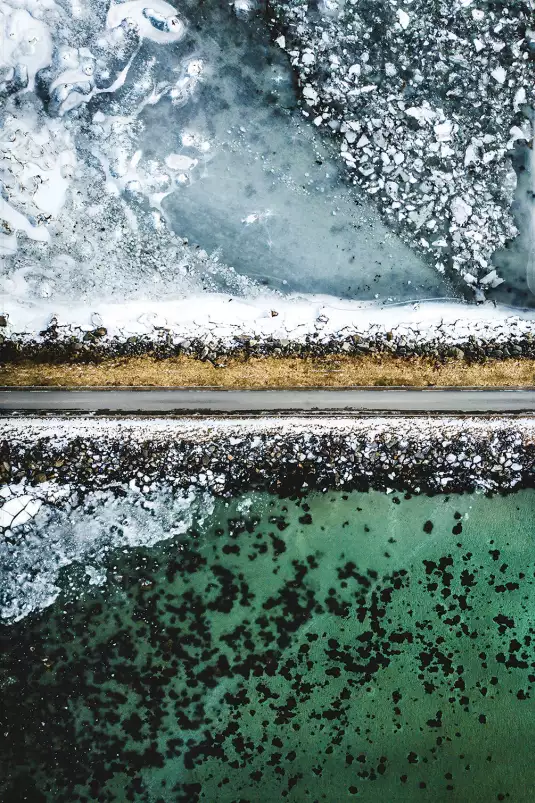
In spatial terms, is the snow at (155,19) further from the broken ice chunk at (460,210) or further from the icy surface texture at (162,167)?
the broken ice chunk at (460,210)

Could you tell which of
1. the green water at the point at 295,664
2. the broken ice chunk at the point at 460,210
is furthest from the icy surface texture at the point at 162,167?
the green water at the point at 295,664

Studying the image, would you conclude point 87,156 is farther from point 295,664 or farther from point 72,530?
point 295,664

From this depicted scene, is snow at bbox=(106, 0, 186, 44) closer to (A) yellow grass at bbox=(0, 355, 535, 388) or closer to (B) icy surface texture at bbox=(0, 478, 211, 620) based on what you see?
(A) yellow grass at bbox=(0, 355, 535, 388)

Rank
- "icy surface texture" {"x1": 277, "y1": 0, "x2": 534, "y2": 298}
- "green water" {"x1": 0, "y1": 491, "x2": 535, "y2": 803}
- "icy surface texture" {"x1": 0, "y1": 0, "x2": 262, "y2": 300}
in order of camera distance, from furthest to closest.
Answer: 1. "green water" {"x1": 0, "y1": 491, "x2": 535, "y2": 803}
2. "icy surface texture" {"x1": 277, "y1": 0, "x2": 534, "y2": 298}
3. "icy surface texture" {"x1": 0, "y1": 0, "x2": 262, "y2": 300}

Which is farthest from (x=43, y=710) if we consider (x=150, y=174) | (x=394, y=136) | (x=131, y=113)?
(x=394, y=136)

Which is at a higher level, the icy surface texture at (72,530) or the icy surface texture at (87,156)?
the icy surface texture at (87,156)

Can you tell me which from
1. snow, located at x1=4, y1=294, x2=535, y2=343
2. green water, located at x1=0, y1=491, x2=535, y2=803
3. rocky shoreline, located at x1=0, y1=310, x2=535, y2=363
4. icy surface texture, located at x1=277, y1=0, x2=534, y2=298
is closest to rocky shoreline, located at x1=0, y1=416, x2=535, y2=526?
green water, located at x1=0, y1=491, x2=535, y2=803
